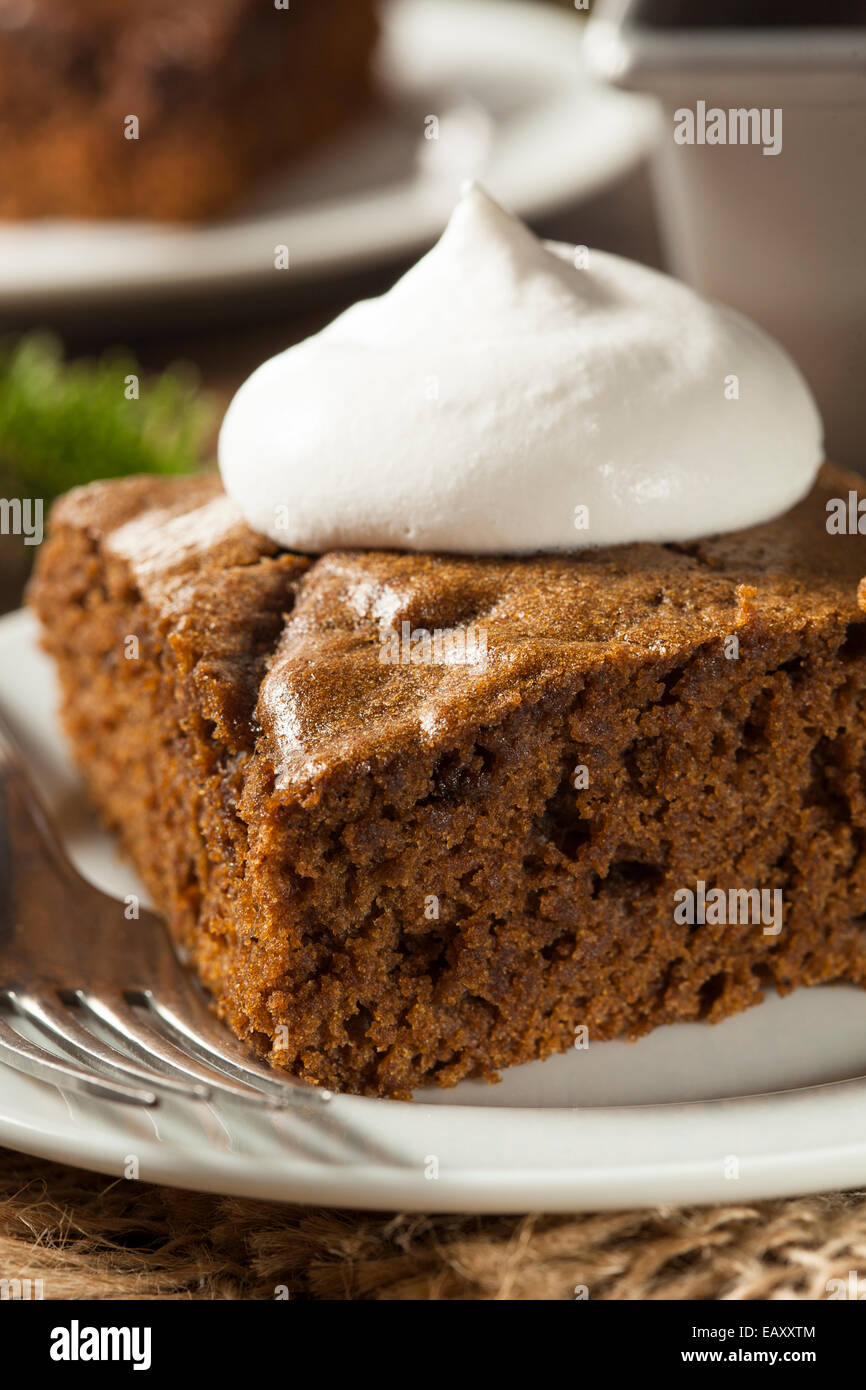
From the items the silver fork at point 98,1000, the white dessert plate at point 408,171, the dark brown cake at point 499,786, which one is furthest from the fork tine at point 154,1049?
Answer: the white dessert plate at point 408,171

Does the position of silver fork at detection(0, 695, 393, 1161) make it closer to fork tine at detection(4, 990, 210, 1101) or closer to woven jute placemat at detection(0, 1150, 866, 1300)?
fork tine at detection(4, 990, 210, 1101)

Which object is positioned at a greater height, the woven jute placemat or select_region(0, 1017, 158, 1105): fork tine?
select_region(0, 1017, 158, 1105): fork tine

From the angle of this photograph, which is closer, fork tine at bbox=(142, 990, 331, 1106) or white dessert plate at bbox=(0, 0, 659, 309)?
fork tine at bbox=(142, 990, 331, 1106)

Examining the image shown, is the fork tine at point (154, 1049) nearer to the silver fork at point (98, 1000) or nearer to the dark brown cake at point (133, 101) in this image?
the silver fork at point (98, 1000)

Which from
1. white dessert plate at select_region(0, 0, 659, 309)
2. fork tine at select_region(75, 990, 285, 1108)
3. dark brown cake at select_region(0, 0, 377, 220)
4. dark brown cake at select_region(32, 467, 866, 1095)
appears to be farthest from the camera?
dark brown cake at select_region(0, 0, 377, 220)

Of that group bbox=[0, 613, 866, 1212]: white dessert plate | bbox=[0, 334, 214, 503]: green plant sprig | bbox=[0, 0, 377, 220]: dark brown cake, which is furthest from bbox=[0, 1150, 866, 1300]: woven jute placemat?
bbox=[0, 0, 377, 220]: dark brown cake

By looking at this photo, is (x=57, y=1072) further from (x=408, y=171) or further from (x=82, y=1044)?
(x=408, y=171)
